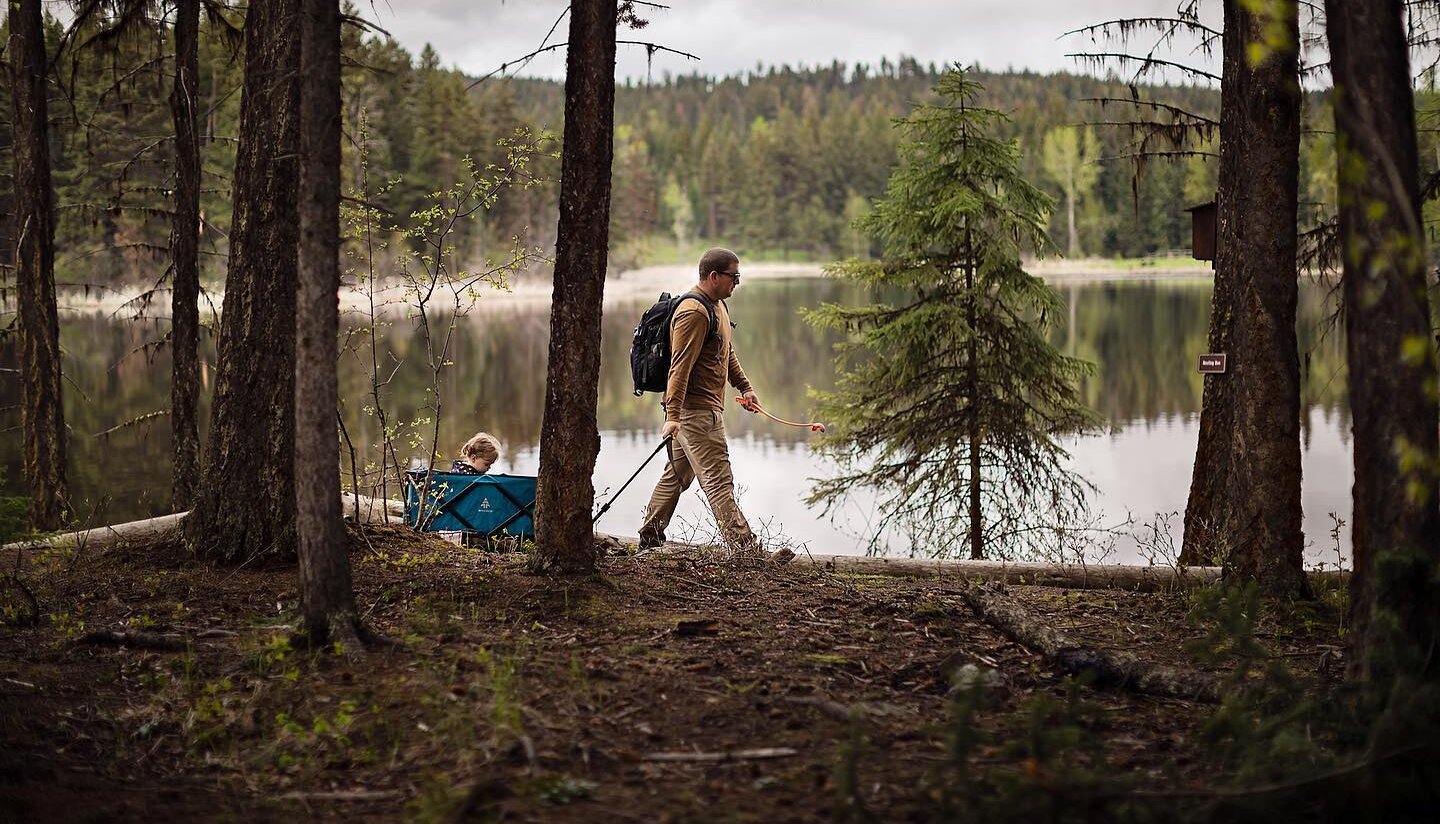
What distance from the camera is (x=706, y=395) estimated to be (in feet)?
27.3

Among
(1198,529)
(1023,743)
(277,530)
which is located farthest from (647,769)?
(1198,529)

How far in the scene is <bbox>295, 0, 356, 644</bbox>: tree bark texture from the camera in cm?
513

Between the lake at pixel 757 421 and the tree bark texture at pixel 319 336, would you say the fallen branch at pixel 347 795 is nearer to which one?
the tree bark texture at pixel 319 336

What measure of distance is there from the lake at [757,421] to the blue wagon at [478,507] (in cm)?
110

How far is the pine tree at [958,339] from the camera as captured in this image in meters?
12.9

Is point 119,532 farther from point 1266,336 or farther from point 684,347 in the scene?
point 1266,336

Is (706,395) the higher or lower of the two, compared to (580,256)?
lower

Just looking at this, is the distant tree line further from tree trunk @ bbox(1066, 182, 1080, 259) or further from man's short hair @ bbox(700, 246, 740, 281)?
man's short hair @ bbox(700, 246, 740, 281)

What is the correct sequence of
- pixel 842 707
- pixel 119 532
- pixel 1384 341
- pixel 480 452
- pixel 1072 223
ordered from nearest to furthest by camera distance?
pixel 1384 341 → pixel 842 707 → pixel 119 532 → pixel 480 452 → pixel 1072 223

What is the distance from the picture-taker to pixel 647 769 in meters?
4.07

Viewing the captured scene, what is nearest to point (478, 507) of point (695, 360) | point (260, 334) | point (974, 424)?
point (695, 360)

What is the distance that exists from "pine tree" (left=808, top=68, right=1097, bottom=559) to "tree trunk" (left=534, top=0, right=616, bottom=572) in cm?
685

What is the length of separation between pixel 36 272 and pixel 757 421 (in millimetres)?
16479

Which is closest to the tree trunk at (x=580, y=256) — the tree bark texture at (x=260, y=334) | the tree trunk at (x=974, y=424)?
the tree bark texture at (x=260, y=334)
